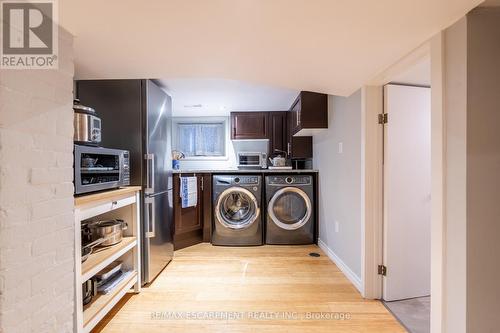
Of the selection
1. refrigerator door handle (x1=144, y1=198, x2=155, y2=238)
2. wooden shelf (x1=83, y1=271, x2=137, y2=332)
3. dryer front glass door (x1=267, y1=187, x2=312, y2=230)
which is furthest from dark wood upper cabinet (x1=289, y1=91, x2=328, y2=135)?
wooden shelf (x1=83, y1=271, x2=137, y2=332)

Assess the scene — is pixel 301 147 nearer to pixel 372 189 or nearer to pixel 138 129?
pixel 372 189

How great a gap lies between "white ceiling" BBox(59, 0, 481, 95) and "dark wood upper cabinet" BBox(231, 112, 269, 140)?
206 cm

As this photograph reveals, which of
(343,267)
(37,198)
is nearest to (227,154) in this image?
(343,267)

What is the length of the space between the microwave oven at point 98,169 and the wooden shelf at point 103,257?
1.47 feet

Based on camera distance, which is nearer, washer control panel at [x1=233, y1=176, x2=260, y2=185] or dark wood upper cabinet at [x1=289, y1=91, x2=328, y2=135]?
dark wood upper cabinet at [x1=289, y1=91, x2=328, y2=135]

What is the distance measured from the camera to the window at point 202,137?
13.8 feet

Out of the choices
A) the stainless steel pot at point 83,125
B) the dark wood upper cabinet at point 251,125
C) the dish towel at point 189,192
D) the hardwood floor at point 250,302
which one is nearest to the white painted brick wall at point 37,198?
the stainless steel pot at point 83,125

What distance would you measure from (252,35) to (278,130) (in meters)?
2.68

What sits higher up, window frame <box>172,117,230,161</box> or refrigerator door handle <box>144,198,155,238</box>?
window frame <box>172,117,230,161</box>

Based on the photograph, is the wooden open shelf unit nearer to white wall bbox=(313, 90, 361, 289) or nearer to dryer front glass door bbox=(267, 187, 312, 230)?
dryer front glass door bbox=(267, 187, 312, 230)

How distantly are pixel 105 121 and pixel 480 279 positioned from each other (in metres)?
2.62

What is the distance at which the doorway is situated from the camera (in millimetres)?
1754

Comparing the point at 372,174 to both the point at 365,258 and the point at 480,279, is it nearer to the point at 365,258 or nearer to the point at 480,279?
the point at 365,258

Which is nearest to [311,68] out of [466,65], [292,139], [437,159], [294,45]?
[294,45]
